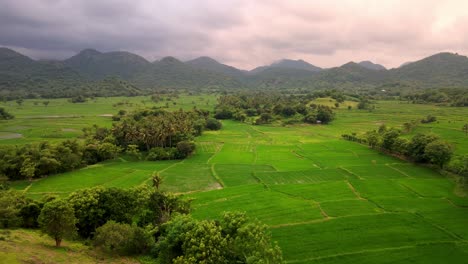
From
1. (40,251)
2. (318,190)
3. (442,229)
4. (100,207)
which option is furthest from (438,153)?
(40,251)

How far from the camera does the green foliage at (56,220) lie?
104 ft

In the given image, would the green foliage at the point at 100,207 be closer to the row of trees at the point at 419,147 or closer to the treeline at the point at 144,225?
the treeline at the point at 144,225

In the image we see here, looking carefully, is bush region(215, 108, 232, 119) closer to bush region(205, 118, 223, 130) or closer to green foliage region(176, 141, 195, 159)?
bush region(205, 118, 223, 130)

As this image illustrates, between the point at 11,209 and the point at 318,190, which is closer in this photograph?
the point at 11,209

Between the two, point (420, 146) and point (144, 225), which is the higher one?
point (420, 146)

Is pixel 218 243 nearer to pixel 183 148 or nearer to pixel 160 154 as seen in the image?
pixel 183 148

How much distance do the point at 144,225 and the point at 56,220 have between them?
33.1ft

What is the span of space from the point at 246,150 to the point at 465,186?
4966 centimetres

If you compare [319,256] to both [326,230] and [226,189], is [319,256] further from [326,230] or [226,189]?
[226,189]

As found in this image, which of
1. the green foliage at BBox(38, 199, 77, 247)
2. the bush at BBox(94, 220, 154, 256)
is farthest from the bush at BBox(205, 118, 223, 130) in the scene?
the green foliage at BBox(38, 199, 77, 247)

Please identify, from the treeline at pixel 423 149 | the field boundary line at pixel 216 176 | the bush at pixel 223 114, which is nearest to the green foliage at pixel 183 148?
the field boundary line at pixel 216 176

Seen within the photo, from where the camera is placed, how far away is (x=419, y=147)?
68500 millimetres

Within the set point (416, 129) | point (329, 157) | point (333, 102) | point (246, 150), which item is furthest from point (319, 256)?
point (333, 102)

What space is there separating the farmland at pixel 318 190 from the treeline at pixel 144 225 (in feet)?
23.2
